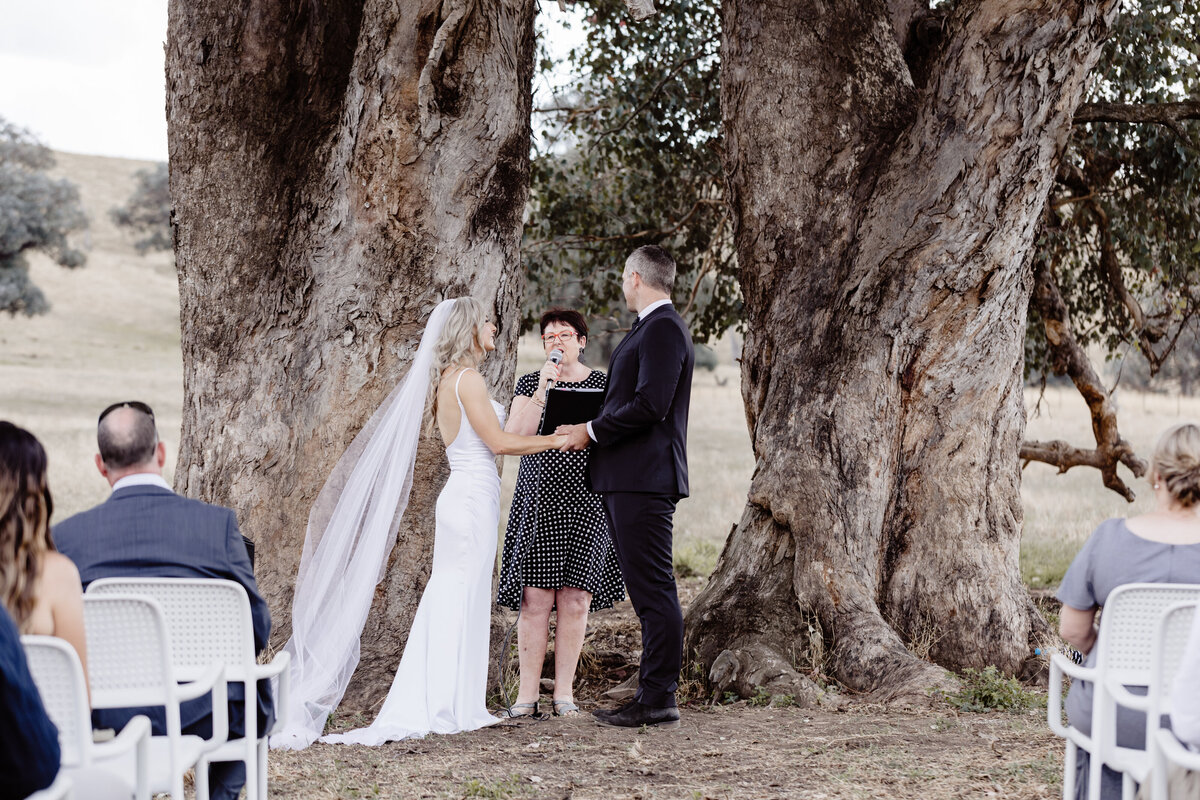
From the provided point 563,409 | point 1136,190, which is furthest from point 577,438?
point 1136,190

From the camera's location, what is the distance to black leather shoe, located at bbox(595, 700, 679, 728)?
19.0ft

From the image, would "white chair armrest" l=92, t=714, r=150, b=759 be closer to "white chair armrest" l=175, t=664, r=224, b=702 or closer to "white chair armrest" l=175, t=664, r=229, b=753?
"white chair armrest" l=175, t=664, r=224, b=702

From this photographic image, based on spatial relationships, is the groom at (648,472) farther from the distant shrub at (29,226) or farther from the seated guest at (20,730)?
the distant shrub at (29,226)

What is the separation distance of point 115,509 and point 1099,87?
9159 mm

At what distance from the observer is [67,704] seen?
2.78m

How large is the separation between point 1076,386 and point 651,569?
20.1ft

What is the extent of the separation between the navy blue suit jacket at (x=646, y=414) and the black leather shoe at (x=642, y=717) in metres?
1.05

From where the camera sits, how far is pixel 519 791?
4660 millimetres

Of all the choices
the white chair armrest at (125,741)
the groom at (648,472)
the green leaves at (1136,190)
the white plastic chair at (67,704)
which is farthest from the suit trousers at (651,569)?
the green leaves at (1136,190)

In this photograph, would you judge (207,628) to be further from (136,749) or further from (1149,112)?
(1149,112)

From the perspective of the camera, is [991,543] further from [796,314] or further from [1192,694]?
[1192,694]

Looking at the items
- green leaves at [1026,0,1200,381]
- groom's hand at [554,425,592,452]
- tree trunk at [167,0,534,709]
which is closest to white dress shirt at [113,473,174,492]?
groom's hand at [554,425,592,452]

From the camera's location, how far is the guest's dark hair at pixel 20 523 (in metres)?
2.87

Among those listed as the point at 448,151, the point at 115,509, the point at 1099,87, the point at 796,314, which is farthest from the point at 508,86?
the point at 1099,87
